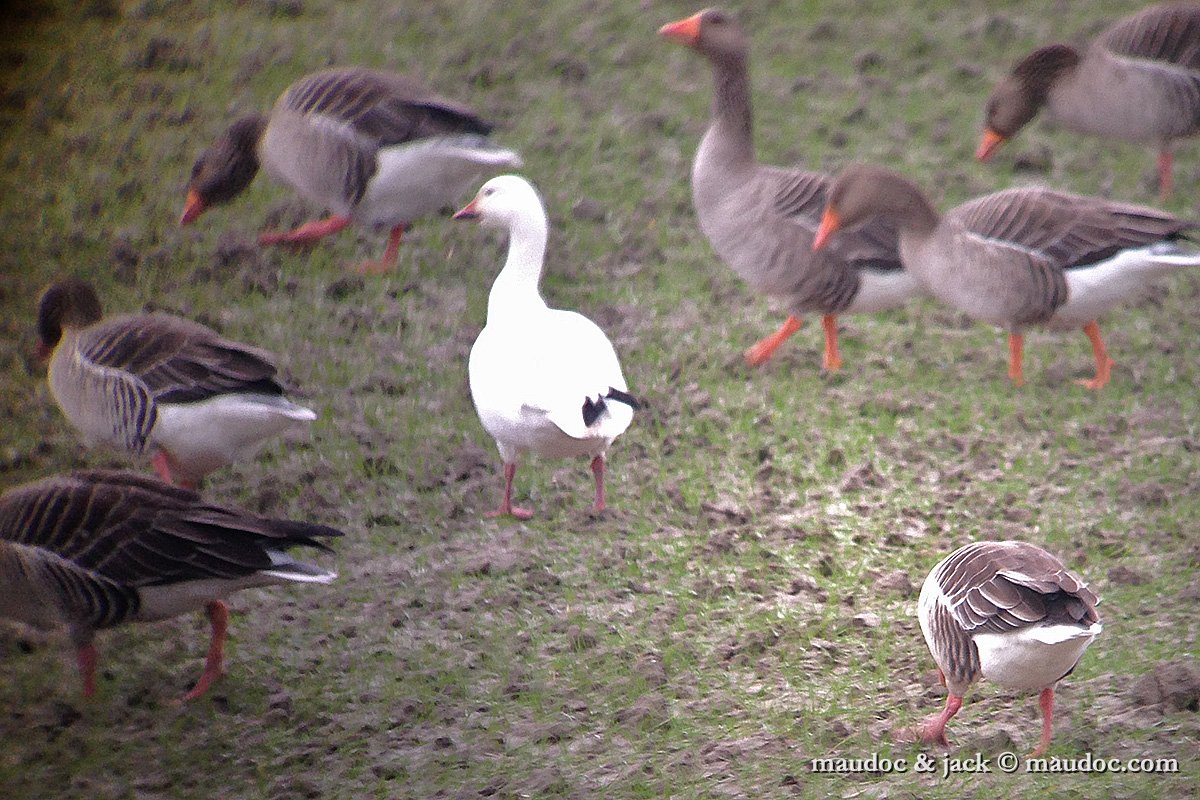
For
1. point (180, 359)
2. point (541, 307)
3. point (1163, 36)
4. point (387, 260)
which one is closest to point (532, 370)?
point (541, 307)

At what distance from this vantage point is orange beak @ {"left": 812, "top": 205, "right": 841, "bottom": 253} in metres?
5.95

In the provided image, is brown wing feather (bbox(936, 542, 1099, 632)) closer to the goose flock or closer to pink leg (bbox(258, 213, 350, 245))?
the goose flock

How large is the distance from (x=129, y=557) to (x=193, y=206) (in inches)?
134

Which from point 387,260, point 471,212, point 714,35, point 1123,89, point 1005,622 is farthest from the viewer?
point 1123,89

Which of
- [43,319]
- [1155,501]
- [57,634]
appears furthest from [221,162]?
[1155,501]

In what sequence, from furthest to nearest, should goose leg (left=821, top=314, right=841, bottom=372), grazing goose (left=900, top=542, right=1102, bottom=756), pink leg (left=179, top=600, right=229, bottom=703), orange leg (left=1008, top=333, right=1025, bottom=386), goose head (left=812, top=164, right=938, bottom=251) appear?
goose leg (left=821, top=314, right=841, bottom=372)
orange leg (left=1008, top=333, right=1025, bottom=386)
goose head (left=812, top=164, right=938, bottom=251)
pink leg (left=179, top=600, right=229, bottom=703)
grazing goose (left=900, top=542, right=1102, bottom=756)

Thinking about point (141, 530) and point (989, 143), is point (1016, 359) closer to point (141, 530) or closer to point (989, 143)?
point (989, 143)

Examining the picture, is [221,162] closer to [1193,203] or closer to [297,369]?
[297,369]

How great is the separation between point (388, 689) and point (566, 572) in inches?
33.7

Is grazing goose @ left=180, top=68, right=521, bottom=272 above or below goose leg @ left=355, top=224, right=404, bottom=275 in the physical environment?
above

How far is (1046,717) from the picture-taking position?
3799 millimetres

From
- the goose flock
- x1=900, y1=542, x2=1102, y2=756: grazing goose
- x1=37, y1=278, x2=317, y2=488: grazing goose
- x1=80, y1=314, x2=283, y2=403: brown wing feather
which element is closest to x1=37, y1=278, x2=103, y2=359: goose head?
the goose flock

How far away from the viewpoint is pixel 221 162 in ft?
23.6

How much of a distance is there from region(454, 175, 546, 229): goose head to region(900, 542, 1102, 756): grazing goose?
2.25 meters
